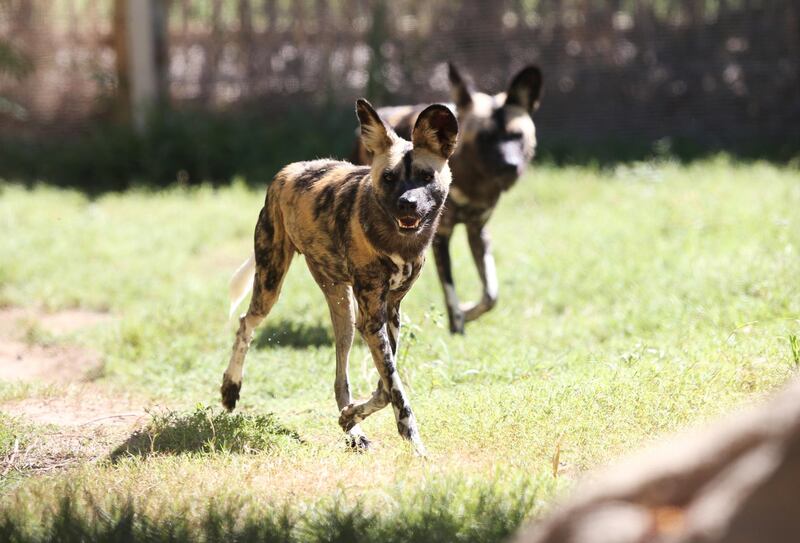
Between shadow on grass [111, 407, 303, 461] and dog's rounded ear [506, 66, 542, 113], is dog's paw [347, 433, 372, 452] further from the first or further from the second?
dog's rounded ear [506, 66, 542, 113]

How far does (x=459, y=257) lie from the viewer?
7297mm

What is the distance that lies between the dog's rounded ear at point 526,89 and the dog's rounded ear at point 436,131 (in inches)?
96.5

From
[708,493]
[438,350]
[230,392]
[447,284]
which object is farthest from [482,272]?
[708,493]

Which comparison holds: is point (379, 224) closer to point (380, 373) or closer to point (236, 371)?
point (380, 373)

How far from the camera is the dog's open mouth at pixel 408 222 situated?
11.9ft

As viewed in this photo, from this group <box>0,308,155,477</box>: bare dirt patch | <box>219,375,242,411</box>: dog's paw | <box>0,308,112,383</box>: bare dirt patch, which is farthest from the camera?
<box>0,308,112,383</box>: bare dirt patch

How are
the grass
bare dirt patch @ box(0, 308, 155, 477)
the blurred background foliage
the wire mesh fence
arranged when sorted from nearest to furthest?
1. the grass
2. bare dirt patch @ box(0, 308, 155, 477)
3. the blurred background foliage
4. the wire mesh fence

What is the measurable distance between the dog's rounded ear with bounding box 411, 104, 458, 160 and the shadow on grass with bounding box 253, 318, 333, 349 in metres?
1.98

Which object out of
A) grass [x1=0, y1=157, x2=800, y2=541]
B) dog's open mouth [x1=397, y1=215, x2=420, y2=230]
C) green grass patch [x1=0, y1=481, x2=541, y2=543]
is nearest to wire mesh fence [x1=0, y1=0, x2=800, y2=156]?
grass [x1=0, y1=157, x2=800, y2=541]

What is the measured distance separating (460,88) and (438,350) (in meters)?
1.86

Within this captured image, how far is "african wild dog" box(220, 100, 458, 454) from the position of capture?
3.73 metres

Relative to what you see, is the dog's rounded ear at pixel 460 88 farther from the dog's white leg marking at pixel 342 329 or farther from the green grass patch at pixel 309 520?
the green grass patch at pixel 309 520

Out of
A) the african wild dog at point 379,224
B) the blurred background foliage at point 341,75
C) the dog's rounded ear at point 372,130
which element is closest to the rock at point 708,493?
the african wild dog at point 379,224

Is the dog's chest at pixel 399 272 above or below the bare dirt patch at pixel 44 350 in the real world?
above
